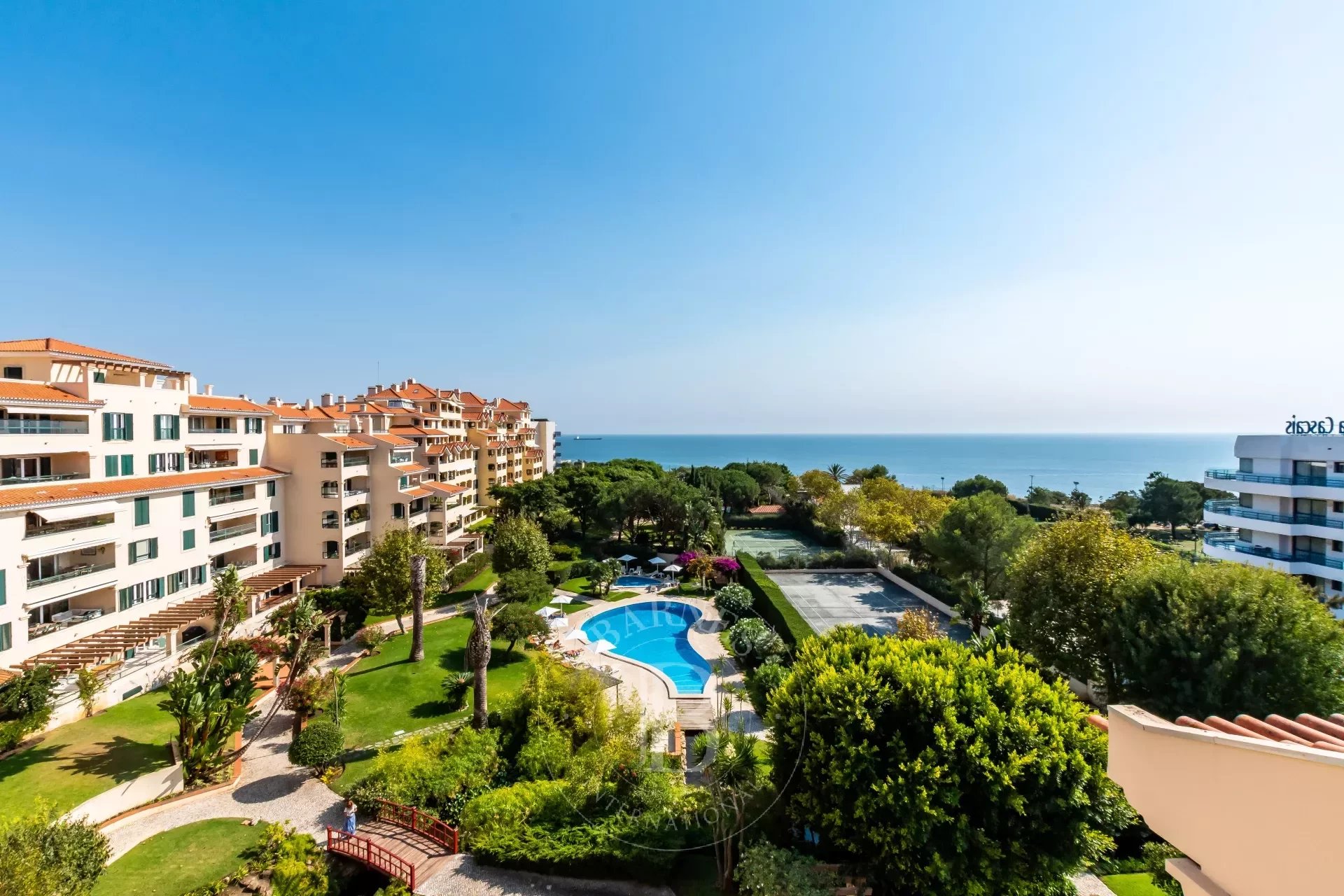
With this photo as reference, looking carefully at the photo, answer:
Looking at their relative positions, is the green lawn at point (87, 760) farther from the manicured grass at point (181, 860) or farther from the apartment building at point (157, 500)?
the manicured grass at point (181, 860)

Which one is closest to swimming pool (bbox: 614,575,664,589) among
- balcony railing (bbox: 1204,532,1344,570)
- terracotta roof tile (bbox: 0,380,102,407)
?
terracotta roof tile (bbox: 0,380,102,407)

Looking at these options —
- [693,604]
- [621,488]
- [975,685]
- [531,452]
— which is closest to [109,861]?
[975,685]

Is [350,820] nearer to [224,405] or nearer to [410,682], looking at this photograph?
[410,682]

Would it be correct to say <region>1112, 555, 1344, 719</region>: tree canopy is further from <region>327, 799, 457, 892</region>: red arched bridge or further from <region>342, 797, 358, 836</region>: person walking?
<region>342, 797, 358, 836</region>: person walking

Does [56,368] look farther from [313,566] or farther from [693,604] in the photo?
[693,604]

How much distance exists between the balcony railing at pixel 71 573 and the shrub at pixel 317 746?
12724 millimetres

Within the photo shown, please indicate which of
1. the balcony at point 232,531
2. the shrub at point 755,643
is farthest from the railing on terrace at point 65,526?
the shrub at point 755,643

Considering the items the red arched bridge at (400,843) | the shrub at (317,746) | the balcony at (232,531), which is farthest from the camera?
the balcony at (232,531)

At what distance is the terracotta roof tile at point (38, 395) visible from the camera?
847 inches

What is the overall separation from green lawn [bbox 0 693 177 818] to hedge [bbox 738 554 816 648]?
23.3 metres

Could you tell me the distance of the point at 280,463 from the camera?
36.1 metres

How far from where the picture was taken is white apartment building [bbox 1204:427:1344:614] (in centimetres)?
2955

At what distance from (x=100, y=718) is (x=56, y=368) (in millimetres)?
15398

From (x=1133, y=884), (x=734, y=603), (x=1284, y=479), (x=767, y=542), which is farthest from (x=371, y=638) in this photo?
(x=1284, y=479)
